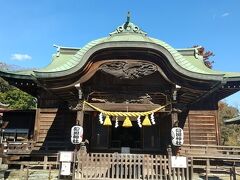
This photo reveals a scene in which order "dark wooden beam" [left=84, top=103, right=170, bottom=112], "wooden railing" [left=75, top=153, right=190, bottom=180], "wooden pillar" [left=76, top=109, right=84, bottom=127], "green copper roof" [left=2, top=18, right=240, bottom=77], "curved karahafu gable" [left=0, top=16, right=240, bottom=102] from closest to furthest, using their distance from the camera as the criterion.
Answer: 1. "wooden railing" [left=75, top=153, right=190, bottom=180]
2. "curved karahafu gable" [left=0, top=16, right=240, bottom=102]
3. "wooden pillar" [left=76, top=109, right=84, bottom=127]
4. "green copper roof" [left=2, top=18, right=240, bottom=77]
5. "dark wooden beam" [left=84, top=103, right=170, bottom=112]

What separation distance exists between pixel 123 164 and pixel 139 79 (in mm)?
4109

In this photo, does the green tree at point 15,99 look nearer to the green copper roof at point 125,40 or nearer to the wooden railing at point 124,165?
the green copper roof at point 125,40

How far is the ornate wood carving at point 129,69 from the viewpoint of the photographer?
1283cm

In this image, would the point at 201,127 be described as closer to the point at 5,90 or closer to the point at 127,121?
the point at 127,121

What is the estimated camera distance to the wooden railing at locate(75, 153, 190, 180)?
36.7ft

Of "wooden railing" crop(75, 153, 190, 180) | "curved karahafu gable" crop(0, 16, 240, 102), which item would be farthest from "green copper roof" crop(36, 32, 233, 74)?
"wooden railing" crop(75, 153, 190, 180)

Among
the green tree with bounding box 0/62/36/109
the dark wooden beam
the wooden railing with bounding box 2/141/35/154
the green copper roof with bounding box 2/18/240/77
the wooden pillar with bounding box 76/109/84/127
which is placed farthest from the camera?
the green tree with bounding box 0/62/36/109

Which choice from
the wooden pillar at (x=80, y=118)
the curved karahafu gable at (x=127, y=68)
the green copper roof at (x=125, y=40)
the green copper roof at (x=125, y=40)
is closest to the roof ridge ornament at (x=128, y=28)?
the green copper roof at (x=125, y=40)

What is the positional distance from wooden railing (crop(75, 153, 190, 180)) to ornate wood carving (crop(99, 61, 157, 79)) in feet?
12.0

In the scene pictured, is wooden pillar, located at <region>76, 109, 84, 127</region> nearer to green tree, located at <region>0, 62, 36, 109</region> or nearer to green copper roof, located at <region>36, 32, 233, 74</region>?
green copper roof, located at <region>36, 32, 233, 74</region>

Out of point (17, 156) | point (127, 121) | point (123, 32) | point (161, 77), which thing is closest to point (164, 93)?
point (161, 77)

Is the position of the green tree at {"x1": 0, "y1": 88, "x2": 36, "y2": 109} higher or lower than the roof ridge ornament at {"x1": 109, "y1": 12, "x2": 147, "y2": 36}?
lower

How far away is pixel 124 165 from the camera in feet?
37.7

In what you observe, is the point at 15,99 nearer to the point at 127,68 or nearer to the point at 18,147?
the point at 18,147
